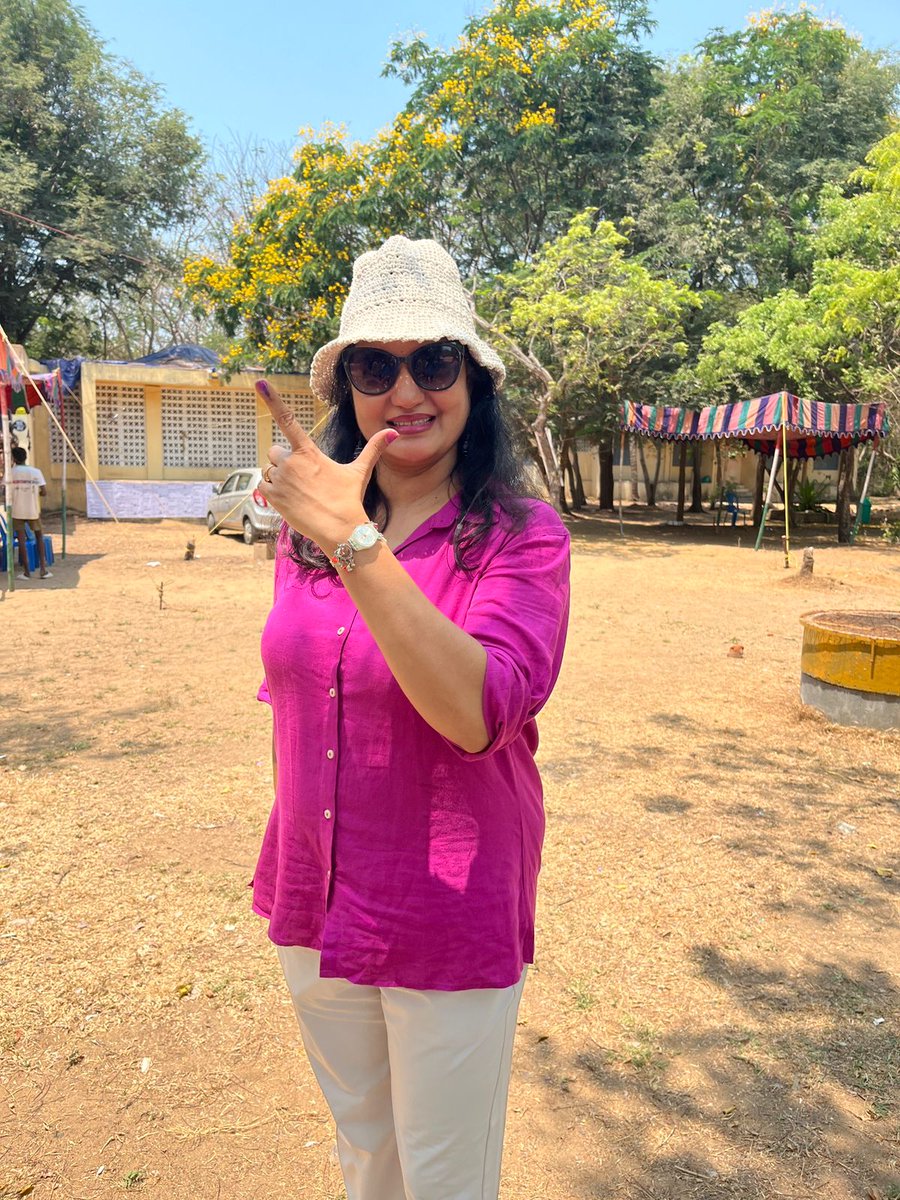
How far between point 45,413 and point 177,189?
5.71m

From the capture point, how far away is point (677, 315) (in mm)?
15234

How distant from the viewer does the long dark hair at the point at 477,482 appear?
4.44 feet

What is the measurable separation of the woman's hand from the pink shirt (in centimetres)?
23

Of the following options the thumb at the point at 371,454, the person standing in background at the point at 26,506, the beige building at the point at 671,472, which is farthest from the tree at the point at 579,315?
the beige building at the point at 671,472

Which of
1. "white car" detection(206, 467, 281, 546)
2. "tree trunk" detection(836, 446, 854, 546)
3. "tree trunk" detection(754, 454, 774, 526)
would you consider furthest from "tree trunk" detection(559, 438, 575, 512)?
"white car" detection(206, 467, 281, 546)

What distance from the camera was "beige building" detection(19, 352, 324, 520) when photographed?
18.4m

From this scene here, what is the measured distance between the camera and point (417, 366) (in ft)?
4.70

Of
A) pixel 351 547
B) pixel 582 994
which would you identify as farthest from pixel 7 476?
pixel 351 547

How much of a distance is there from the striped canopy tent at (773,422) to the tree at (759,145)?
3164mm

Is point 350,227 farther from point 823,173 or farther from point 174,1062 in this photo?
point 174,1062

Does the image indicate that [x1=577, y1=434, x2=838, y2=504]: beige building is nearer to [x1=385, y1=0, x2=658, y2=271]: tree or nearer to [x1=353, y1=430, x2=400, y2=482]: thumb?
[x1=385, y1=0, x2=658, y2=271]: tree

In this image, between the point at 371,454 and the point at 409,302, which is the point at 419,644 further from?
the point at 409,302

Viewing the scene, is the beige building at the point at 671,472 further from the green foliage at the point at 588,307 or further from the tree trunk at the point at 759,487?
the green foliage at the point at 588,307

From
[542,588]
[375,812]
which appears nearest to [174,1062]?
[375,812]
